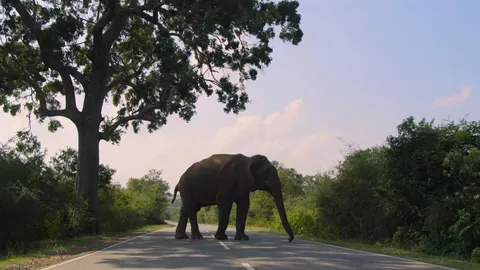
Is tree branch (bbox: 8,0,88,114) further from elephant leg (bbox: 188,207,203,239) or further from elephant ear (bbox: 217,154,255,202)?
elephant ear (bbox: 217,154,255,202)

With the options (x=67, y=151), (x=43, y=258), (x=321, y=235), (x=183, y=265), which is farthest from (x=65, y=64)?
(x=183, y=265)

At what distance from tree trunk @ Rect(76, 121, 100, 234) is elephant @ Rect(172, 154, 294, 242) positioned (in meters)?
4.89

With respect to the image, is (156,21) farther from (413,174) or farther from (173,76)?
(413,174)

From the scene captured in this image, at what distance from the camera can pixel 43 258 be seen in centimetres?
1255

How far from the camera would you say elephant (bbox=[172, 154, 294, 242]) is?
1870 cm

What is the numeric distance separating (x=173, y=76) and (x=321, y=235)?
34.4 feet

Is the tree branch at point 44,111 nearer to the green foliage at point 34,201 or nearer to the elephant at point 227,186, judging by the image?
the green foliage at point 34,201

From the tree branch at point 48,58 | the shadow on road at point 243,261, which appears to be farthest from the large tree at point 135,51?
the shadow on road at point 243,261

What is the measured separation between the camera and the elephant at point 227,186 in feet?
61.4

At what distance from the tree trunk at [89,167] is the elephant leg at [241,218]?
8392 millimetres

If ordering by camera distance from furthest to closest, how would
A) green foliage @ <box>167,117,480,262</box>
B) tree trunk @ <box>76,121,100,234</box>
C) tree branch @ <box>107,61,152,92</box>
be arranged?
tree branch @ <box>107,61,152,92</box> < tree trunk @ <box>76,121,100,234</box> < green foliage @ <box>167,117,480,262</box>

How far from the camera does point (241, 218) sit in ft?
60.9

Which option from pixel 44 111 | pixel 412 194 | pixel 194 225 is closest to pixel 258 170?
pixel 194 225

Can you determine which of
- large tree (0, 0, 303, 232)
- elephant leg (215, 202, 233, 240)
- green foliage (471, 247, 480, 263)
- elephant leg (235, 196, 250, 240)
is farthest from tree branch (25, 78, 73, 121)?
green foliage (471, 247, 480, 263)
